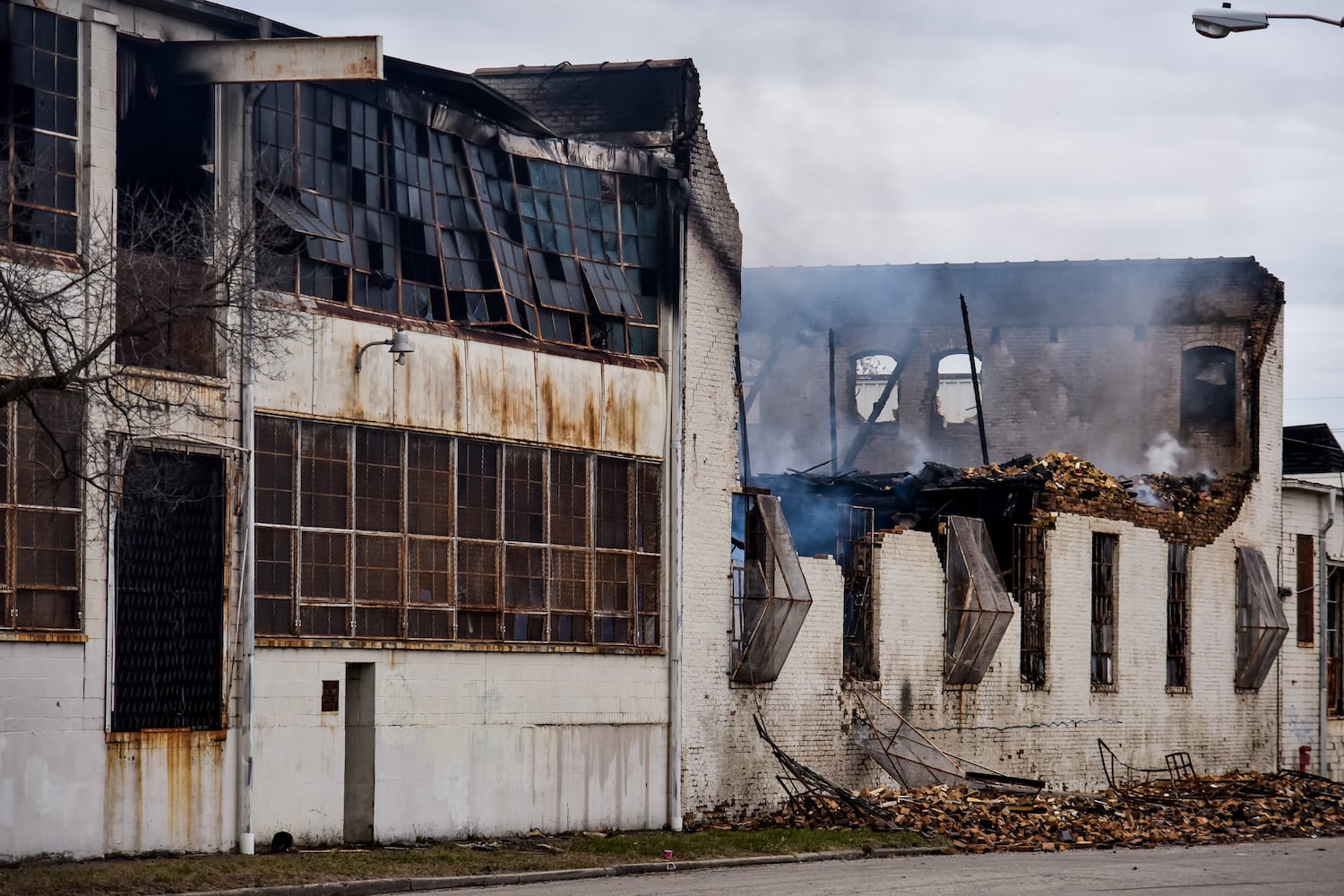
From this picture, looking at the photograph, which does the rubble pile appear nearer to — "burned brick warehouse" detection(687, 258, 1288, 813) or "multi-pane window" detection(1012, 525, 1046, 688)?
"burned brick warehouse" detection(687, 258, 1288, 813)

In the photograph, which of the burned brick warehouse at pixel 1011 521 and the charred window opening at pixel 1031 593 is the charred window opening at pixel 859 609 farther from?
the charred window opening at pixel 1031 593

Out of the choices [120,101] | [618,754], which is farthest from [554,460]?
[120,101]

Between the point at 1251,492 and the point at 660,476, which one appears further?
the point at 1251,492

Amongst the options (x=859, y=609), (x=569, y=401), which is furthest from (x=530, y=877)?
(x=859, y=609)

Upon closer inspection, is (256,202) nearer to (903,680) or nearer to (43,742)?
(43,742)

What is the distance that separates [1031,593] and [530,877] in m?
14.5

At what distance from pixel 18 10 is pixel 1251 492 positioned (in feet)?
84.7

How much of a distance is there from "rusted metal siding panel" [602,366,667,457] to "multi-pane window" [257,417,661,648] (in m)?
0.24

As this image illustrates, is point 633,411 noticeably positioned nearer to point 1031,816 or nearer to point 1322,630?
point 1031,816

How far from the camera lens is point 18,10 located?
1694 centimetres

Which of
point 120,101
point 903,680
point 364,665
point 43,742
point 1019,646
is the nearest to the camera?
point 43,742

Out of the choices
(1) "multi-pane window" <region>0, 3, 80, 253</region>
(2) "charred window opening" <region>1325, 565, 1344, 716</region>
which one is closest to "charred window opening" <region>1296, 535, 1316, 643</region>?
(2) "charred window opening" <region>1325, 565, 1344, 716</region>

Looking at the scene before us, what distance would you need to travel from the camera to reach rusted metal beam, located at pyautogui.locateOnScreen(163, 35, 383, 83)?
59.1 feet

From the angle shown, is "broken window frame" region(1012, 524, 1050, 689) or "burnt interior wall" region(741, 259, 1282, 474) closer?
"broken window frame" region(1012, 524, 1050, 689)
